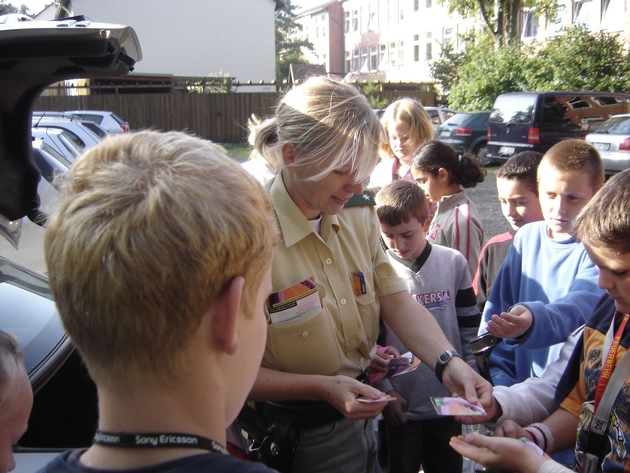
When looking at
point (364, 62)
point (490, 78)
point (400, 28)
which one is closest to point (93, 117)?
point (490, 78)

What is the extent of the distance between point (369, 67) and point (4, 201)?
56.1 meters

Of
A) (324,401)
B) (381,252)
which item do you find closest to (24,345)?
(324,401)

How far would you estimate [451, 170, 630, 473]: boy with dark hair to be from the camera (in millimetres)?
1837

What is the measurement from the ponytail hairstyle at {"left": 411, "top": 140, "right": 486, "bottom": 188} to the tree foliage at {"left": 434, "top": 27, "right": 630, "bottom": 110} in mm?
Answer: 20586

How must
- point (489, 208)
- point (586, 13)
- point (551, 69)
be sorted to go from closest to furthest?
point (489, 208), point (551, 69), point (586, 13)

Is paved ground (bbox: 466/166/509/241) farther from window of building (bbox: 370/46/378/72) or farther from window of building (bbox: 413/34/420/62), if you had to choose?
window of building (bbox: 370/46/378/72)

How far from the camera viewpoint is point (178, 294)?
1.04 metres

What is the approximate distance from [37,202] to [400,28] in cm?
5113

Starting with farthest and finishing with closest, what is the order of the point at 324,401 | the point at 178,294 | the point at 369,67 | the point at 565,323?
1. the point at 369,67
2. the point at 565,323
3. the point at 324,401
4. the point at 178,294

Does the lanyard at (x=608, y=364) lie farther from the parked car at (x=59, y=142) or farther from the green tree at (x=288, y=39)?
the green tree at (x=288, y=39)

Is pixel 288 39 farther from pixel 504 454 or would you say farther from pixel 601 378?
pixel 504 454

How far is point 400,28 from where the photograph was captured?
50.2m

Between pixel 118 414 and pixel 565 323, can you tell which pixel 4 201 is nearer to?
pixel 118 414

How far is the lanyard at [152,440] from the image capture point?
3.40 ft
